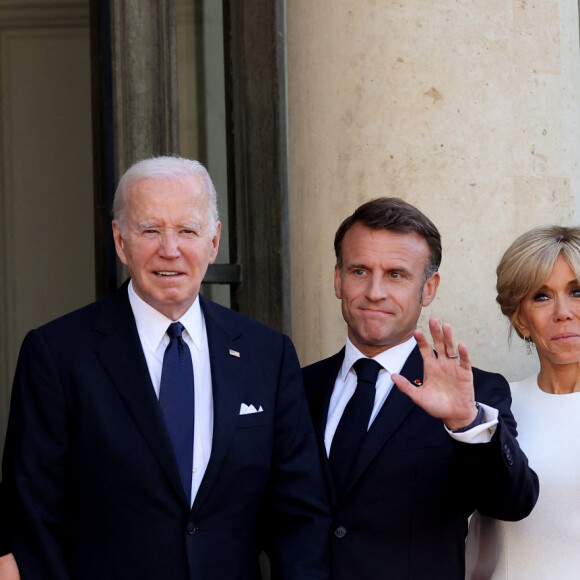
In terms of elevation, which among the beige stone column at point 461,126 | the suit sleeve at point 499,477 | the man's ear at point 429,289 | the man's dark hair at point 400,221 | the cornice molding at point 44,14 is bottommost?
the suit sleeve at point 499,477

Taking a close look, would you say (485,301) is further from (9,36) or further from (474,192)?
(9,36)

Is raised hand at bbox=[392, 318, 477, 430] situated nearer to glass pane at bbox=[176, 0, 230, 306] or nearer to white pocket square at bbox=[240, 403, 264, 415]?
white pocket square at bbox=[240, 403, 264, 415]

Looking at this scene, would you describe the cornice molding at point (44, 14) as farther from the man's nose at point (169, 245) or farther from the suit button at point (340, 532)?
the suit button at point (340, 532)

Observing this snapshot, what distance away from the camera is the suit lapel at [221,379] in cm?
242

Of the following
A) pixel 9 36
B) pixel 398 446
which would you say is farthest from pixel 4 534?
pixel 9 36

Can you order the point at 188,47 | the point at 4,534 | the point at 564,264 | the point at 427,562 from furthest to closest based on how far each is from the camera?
the point at 188,47 → the point at 564,264 → the point at 427,562 → the point at 4,534

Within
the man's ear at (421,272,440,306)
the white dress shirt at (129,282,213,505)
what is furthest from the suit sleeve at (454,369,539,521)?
the white dress shirt at (129,282,213,505)

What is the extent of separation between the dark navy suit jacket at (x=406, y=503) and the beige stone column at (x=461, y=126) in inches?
30.8

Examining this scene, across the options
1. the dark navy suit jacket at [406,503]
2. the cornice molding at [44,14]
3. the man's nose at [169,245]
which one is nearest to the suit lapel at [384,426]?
the dark navy suit jacket at [406,503]

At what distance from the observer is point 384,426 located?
2.65 meters

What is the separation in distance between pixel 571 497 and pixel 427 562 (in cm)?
42

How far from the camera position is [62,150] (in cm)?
718

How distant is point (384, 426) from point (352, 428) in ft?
0.30

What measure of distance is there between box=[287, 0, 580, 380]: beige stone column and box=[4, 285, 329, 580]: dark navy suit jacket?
108 cm
